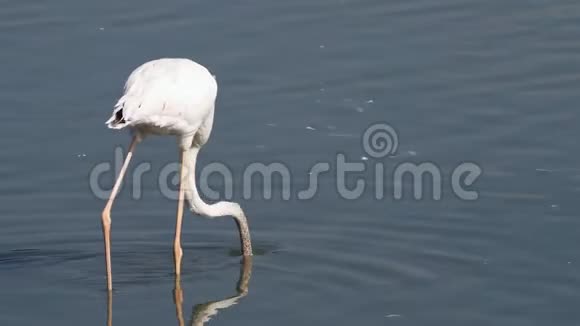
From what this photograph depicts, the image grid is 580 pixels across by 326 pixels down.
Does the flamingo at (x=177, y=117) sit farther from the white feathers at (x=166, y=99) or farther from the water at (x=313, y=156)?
the water at (x=313, y=156)

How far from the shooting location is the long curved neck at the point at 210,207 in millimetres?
10375

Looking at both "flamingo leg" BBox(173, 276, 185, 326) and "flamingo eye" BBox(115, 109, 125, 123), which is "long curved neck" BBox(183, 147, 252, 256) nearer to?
"flamingo leg" BBox(173, 276, 185, 326)

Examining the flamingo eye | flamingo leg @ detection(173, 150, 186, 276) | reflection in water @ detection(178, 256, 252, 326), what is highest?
the flamingo eye

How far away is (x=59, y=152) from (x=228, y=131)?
1.45m

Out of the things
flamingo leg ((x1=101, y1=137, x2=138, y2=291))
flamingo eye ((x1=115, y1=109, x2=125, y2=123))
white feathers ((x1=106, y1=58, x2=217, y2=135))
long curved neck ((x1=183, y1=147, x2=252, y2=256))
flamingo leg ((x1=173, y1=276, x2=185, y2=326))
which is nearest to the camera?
flamingo eye ((x1=115, y1=109, x2=125, y2=123))

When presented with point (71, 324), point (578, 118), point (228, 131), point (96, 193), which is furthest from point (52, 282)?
point (578, 118)

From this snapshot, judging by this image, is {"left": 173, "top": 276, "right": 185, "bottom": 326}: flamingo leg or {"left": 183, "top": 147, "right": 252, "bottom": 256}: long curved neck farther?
{"left": 183, "top": 147, "right": 252, "bottom": 256}: long curved neck
